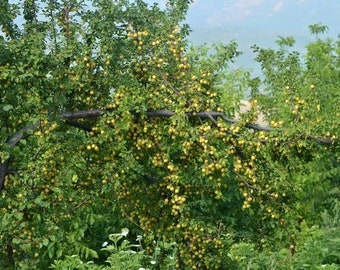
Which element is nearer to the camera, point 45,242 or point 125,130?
point 45,242

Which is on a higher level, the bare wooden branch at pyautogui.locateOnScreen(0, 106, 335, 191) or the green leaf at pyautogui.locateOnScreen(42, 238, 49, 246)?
the bare wooden branch at pyautogui.locateOnScreen(0, 106, 335, 191)

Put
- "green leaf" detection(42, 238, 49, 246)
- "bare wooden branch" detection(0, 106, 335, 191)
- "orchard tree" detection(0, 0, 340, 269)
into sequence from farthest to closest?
"bare wooden branch" detection(0, 106, 335, 191) < "orchard tree" detection(0, 0, 340, 269) < "green leaf" detection(42, 238, 49, 246)

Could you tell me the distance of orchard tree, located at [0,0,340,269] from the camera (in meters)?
7.39

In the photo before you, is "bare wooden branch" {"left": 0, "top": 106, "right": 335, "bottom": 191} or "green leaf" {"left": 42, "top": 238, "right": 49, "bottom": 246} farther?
"bare wooden branch" {"left": 0, "top": 106, "right": 335, "bottom": 191}

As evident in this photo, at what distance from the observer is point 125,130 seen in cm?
779

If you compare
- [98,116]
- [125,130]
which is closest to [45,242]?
[125,130]

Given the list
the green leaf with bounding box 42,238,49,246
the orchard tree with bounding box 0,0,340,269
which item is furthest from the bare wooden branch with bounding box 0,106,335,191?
the green leaf with bounding box 42,238,49,246

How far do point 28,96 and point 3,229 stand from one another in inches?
62.0

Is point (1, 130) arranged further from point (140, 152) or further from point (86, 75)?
point (140, 152)

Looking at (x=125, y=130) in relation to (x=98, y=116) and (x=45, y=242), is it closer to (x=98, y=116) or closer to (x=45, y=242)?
(x=98, y=116)

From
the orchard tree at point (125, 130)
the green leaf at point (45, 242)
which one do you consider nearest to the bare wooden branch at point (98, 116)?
the orchard tree at point (125, 130)

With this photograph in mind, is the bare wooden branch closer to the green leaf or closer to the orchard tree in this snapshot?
the orchard tree

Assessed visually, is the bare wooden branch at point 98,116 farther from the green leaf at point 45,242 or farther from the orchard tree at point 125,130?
the green leaf at point 45,242

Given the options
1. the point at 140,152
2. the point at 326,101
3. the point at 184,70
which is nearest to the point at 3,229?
the point at 140,152
